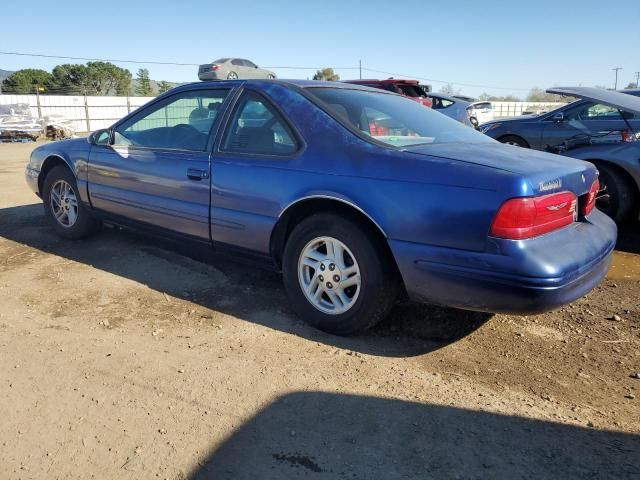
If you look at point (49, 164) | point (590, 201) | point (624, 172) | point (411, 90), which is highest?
point (411, 90)

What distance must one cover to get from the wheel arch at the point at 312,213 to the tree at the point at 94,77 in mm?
51512

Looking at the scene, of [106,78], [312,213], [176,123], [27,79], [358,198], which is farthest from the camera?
[106,78]

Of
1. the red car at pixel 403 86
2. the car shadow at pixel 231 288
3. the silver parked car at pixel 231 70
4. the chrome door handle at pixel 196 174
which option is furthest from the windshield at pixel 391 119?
the silver parked car at pixel 231 70

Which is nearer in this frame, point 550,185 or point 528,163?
point 550,185

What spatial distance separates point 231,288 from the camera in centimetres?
411

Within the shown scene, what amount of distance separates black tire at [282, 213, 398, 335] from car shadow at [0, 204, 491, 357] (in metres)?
0.12

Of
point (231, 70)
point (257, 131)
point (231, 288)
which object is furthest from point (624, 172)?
point (231, 70)

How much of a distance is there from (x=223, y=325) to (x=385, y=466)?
5.32ft

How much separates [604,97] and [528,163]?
158 cm

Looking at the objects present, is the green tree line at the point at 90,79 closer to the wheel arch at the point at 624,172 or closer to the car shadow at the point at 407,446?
the wheel arch at the point at 624,172

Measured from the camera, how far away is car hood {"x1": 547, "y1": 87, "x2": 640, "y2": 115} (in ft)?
12.4

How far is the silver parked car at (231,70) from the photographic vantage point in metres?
20.4

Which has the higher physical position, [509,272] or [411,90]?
[411,90]

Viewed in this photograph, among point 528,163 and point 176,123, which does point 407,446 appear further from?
point 176,123
